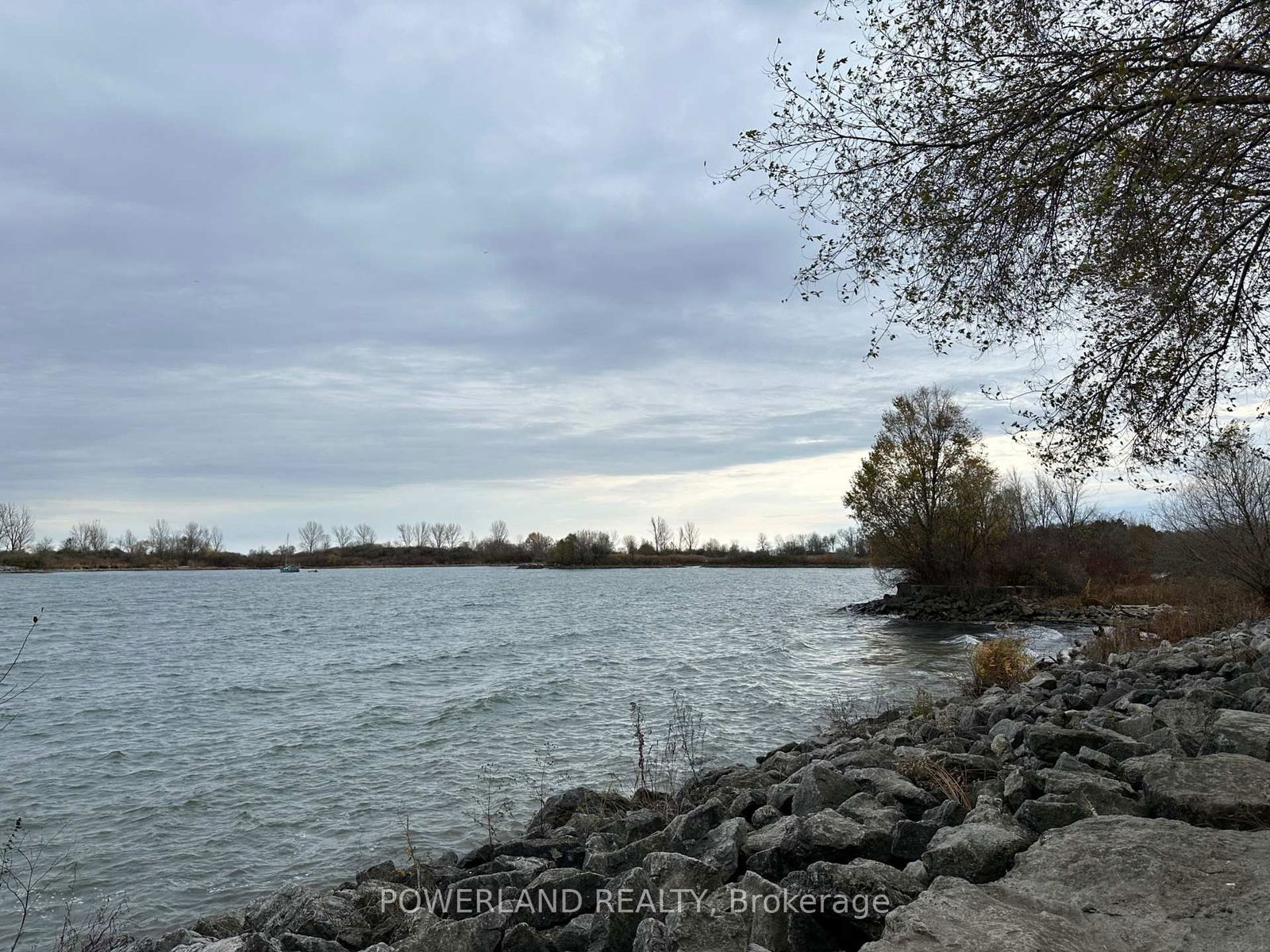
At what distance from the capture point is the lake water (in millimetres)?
9398

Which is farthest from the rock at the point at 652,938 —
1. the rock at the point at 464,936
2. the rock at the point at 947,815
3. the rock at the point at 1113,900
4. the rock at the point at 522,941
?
the rock at the point at 947,815

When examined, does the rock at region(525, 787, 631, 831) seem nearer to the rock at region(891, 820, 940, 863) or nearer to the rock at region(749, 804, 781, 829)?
the rock at region(749, 804, 781, 829)

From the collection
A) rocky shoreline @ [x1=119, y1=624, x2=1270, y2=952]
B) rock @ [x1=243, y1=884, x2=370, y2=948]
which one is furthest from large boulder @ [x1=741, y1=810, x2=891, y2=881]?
rock @ [x1=243, y1=884, x2=370, y2=948]

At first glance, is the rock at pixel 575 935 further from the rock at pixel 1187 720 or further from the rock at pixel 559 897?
the rock at pixel 1187 720

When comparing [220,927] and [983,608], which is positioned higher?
[220,927]

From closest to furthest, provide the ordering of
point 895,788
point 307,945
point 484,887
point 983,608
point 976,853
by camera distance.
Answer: point 976,853
point 307,945
point 484,887
point 895,788
point 983,608

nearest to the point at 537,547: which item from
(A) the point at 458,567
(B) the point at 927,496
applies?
(A) the point at 458,567

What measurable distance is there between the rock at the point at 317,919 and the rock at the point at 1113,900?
388 cm

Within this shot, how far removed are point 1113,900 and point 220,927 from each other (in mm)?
6561

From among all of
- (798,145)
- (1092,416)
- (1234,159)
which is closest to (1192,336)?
(1092,416)

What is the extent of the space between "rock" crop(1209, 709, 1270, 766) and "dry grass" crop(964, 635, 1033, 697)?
8.73 m

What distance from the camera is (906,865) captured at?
4582mm

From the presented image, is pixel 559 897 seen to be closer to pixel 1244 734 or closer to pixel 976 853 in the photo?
pixel 976 853

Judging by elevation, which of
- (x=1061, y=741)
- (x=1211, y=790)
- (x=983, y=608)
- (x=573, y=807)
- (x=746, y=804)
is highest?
(x=1211, y=790)
